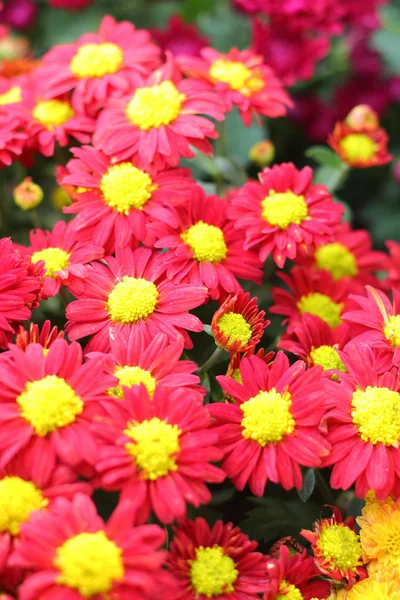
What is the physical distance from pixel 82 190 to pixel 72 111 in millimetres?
158

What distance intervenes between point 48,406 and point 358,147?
665 millimetres

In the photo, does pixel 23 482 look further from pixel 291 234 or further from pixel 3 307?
pixel 291 234

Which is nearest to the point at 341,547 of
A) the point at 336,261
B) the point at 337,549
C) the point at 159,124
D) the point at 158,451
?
the point at 337,549

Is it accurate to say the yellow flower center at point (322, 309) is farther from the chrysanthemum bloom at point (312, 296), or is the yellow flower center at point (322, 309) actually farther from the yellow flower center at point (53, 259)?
the yellow flower center at point (53, 259)

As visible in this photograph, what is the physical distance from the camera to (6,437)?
0.64m

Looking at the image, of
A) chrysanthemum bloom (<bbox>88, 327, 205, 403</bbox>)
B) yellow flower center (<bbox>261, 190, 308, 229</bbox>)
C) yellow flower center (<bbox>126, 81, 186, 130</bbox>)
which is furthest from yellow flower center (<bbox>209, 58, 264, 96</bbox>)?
chrysanthemum bloom (<bbox>88, 327, 205, 403</bbox>)

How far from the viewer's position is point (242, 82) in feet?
3.35

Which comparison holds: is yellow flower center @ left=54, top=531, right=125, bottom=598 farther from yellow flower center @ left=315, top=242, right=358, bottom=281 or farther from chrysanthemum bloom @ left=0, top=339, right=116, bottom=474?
yellow flower center @ left=315, top=242, right=358, bottom=281

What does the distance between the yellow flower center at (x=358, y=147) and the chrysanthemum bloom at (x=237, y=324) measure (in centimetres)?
40

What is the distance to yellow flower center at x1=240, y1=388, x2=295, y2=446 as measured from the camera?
71 centimetres

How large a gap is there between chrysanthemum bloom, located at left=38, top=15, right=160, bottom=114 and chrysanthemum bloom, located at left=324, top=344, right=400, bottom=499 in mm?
517

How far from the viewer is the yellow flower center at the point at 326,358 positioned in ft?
2.73

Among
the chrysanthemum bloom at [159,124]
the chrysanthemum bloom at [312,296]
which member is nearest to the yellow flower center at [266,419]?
the chrysanthemum bloom at [312,296]

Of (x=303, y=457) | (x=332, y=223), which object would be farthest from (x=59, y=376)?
(x=332, y=223)
